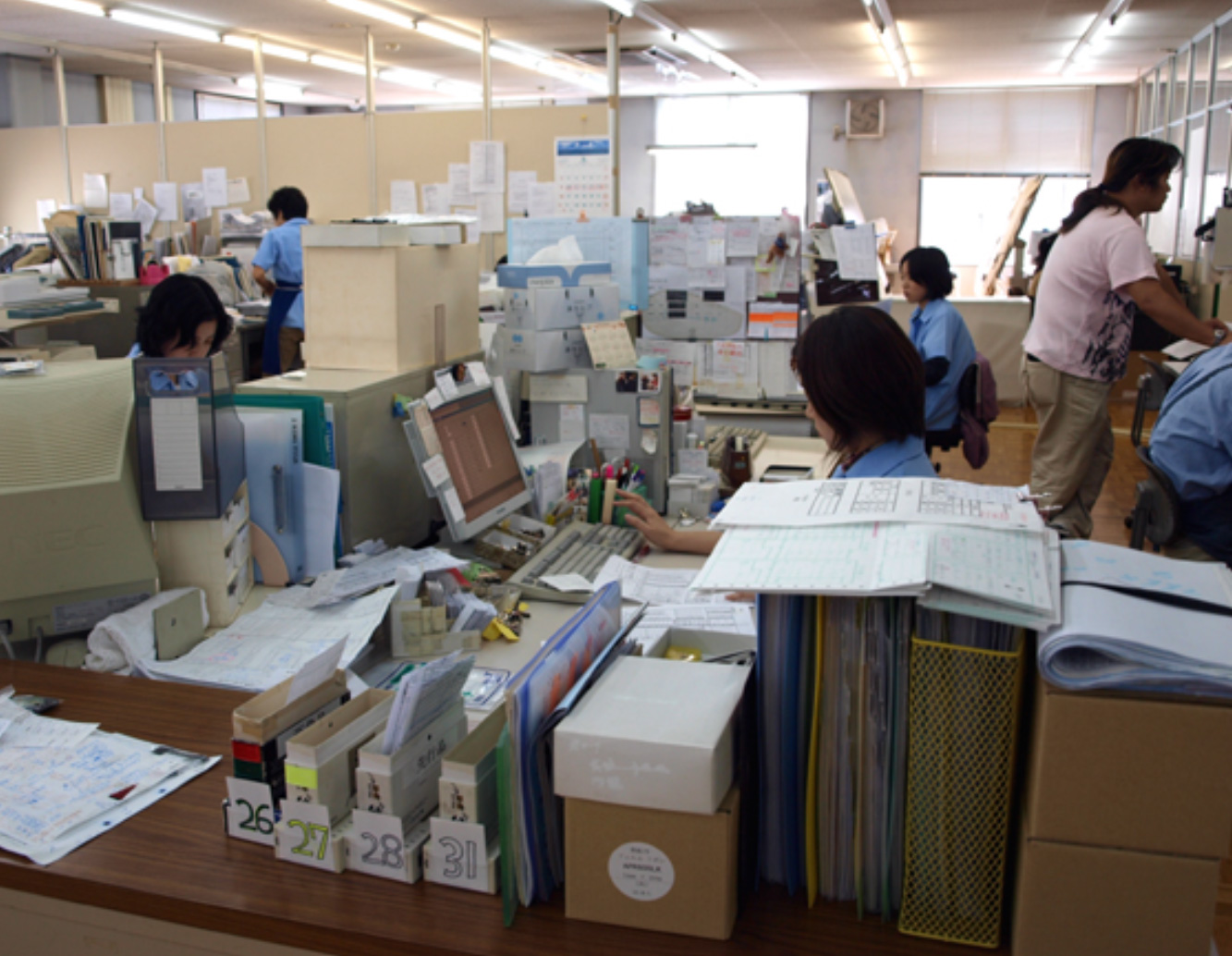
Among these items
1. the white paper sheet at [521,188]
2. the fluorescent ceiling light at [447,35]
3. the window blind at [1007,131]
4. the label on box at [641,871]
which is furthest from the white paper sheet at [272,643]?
the window blind at [1007,131]

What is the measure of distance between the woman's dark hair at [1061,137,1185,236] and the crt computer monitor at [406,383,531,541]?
2.55 m

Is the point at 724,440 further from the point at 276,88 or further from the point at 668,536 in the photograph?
the point at 276,88

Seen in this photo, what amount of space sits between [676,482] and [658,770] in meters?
2.02

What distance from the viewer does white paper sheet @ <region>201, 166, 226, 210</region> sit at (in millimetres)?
8117

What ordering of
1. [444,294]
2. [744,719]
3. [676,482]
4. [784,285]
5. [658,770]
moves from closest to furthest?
[658,770] → [744,719] → [444,294] → [676,482] → [784,285]

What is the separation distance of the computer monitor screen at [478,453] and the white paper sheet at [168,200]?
678 cm

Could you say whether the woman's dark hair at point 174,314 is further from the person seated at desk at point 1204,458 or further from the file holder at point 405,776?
the person seated at desk at point 1204,458

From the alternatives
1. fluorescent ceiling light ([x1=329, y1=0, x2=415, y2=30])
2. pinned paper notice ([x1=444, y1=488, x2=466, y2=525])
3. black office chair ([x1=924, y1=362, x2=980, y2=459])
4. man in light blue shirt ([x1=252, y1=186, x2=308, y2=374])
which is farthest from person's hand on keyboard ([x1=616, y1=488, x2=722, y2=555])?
fluorescent ceiling light ([x1=329, y1=0, x2=415, y2=30])

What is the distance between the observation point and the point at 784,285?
15.0ft

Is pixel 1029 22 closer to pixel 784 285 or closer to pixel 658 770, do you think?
pixel 784 285

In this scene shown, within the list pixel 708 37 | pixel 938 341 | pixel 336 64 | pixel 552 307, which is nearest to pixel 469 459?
pixel 552 307

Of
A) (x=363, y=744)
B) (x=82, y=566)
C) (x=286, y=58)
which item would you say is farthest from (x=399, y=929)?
(x=286, y=58)

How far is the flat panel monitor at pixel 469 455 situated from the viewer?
2242mm

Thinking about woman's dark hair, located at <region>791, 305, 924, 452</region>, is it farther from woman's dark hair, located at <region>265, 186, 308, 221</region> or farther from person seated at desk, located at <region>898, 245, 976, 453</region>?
woman's dark hair, located at <region>265, 186, 308, 221</region>
